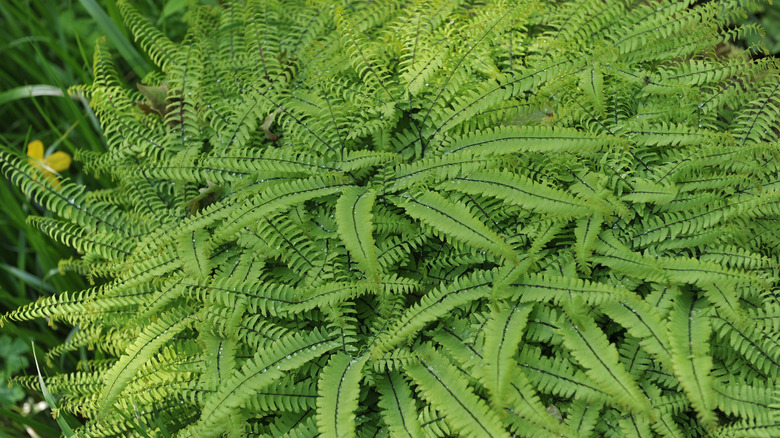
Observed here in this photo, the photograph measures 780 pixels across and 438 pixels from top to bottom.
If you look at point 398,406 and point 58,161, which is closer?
point 398,406

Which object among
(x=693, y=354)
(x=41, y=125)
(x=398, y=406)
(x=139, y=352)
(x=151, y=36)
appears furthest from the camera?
(x=41, y=125)

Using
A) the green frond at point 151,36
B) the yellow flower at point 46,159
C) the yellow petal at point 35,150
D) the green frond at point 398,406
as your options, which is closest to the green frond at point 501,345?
the green frond at point 398,406

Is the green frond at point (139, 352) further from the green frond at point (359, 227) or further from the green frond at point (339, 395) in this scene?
the green frond at point (359, 227)

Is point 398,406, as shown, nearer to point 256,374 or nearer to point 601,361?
point 256,374

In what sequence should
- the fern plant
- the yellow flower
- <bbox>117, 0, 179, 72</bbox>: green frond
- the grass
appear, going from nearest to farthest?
the fern plant
<bbox>117, 0, 179, 72</bbox>: green frond
the grass
the yellow flower

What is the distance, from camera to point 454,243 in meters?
2.52

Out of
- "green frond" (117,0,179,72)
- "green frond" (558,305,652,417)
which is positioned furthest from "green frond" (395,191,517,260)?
"green frond" (117,0,179,72)

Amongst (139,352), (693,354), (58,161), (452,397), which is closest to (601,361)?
(693,354)

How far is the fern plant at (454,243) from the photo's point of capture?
222 cm

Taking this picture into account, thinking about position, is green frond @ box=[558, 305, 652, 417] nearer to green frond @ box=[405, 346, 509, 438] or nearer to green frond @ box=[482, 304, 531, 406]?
green frond @ box=[482, 304, 531, 406]

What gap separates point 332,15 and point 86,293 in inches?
82.0

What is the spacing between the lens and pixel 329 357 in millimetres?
2469

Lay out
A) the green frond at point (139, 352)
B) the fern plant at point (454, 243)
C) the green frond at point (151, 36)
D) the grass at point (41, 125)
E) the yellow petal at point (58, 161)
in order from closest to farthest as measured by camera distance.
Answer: the fern plant at point (454, 243), the green frond at point (139, 352), the green frond at point (151, 36), the grass at point (41, 125), the yellow petal at point (58, 161)

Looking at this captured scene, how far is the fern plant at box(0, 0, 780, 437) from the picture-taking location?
2221mm
